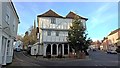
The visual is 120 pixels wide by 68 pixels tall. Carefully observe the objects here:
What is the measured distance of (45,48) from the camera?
4472 cm

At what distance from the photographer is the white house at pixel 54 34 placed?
4475cm

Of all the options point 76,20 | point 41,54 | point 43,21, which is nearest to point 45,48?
point 41,54

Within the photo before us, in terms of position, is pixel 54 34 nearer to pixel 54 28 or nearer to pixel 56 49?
pixel 54 28

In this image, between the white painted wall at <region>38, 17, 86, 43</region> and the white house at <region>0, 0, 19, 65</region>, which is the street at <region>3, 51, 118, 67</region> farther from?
the white painted wall at <region>38, 17, 86, 43</region>

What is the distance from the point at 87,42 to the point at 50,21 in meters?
9.91

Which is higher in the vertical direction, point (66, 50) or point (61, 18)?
point (61, 18)

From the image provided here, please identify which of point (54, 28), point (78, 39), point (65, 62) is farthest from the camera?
point (54, 28)

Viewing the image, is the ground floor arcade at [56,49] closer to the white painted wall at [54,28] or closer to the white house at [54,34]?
the white house at [54,34]

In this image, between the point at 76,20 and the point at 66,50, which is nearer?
the point at 76,20

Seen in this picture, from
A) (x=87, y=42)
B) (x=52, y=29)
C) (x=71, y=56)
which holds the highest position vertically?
(x=52, y=29)

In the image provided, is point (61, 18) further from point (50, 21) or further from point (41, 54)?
point (41, 54)

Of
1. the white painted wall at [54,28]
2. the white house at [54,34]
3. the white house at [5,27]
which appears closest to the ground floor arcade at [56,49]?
the white house at [54,34]

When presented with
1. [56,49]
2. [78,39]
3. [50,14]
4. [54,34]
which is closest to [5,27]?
[78,39]

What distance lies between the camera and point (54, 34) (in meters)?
45.3
